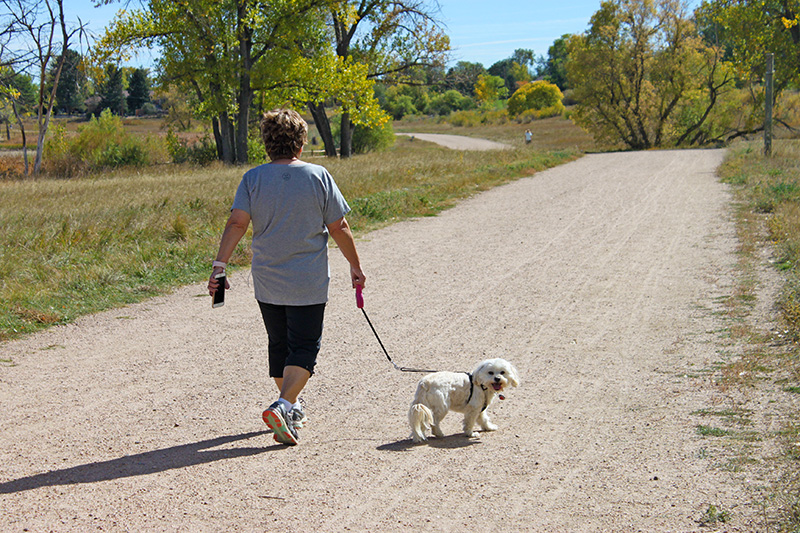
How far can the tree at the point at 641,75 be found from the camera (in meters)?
44.8

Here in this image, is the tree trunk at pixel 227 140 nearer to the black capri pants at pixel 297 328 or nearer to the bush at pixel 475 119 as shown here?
the black capri pants at pixel 297 328

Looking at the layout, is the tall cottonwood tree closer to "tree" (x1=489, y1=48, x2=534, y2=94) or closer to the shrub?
the shrub

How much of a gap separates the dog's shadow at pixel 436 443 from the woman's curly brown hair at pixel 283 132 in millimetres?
1818

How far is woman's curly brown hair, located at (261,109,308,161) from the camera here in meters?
4.07

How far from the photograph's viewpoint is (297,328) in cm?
423

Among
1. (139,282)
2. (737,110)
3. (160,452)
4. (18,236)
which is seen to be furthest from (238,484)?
(737,110)

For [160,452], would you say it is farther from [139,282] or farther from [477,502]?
[139,282]

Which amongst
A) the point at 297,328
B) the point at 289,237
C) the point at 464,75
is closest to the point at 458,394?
the point at 297,328

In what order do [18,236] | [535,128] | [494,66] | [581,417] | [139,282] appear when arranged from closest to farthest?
[581,417]
[139,282]
[18,236]
[535,128]
[494,66]

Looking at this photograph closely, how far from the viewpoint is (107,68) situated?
2472 centimetres

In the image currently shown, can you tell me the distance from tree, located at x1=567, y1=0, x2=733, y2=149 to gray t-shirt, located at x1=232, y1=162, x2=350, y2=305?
4438 centimetres

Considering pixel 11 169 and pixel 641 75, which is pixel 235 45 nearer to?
pixel 11 169

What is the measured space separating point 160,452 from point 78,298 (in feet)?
14.5

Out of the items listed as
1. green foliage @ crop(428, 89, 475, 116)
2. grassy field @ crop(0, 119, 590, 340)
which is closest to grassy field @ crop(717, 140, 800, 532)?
grassy field @ crop(0, 119, 590, 340)
